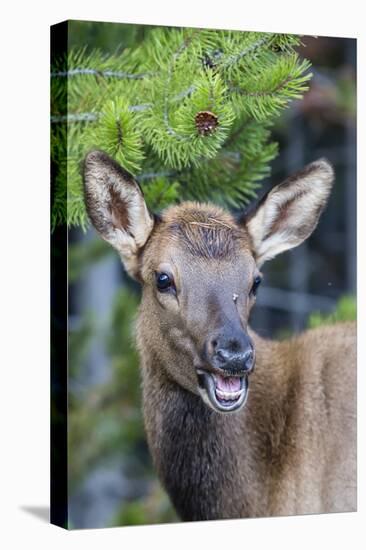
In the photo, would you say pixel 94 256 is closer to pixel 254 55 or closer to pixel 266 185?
pixel 266 185

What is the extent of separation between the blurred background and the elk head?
0.38m

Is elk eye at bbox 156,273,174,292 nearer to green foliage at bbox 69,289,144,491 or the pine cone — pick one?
the pine cone

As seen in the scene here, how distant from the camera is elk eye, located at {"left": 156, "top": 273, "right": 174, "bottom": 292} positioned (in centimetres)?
573

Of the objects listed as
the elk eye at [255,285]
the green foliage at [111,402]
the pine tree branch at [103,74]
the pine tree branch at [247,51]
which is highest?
the pine tree branch at [247,51]

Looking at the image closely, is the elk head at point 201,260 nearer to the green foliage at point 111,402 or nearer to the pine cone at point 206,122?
the pine cone at point 206,122

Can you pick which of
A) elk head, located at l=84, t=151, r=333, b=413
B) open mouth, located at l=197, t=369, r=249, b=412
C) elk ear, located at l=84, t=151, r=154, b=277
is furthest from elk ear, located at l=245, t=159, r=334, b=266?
open mouth, located at l=197, t=369, r=249, b=412

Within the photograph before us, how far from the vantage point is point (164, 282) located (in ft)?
18.9

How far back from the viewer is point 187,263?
5742mm

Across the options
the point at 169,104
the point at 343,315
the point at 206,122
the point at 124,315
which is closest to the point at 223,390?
the point at 206,122

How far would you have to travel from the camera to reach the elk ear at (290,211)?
19.9ft

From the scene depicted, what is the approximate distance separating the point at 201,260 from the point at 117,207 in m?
0.47

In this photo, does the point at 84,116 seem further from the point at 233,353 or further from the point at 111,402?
the point at 111,402

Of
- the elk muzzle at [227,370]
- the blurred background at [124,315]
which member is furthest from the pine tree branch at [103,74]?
the elk muzzle at [227,370]

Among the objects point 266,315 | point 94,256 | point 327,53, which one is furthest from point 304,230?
point 266,315
